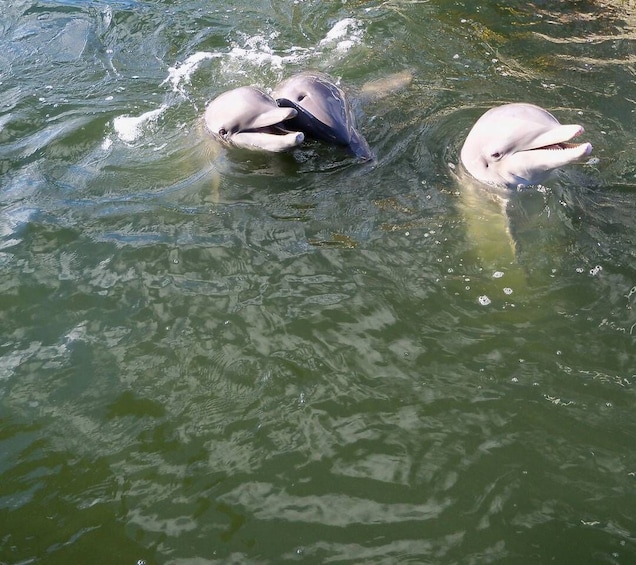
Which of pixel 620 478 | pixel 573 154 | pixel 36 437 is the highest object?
pixel 573 154

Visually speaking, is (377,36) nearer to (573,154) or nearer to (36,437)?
(573,154)

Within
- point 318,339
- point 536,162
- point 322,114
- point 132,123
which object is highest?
point 322,114

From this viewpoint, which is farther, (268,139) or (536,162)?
(268,139)

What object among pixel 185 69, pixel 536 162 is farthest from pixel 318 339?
pixel 185 69

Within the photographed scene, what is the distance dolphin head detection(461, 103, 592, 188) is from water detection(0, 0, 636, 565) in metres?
0.25

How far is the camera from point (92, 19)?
35.6 ft

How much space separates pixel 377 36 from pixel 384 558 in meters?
7.91

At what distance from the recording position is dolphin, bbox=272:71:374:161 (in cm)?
694

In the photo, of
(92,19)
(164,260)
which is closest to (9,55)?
(92,19)

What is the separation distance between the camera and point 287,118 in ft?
22.2

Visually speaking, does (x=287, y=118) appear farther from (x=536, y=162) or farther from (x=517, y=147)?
(x=536, y=162)

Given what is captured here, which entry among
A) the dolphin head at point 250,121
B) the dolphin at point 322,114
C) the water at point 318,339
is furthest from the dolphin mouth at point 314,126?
the water at point 318,339

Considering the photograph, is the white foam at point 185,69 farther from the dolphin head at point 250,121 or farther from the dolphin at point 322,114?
the dolphin at point 322,114

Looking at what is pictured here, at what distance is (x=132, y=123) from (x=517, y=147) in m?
4.39
